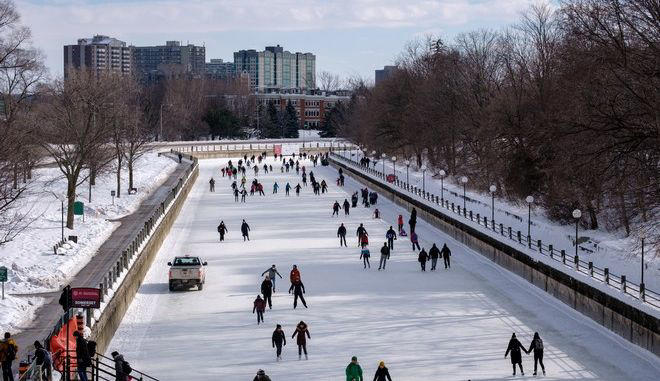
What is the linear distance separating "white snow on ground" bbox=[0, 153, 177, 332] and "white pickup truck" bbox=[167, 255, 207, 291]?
340 cm

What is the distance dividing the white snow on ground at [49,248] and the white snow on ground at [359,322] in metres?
2.61

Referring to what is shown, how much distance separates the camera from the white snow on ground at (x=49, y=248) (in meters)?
26.0

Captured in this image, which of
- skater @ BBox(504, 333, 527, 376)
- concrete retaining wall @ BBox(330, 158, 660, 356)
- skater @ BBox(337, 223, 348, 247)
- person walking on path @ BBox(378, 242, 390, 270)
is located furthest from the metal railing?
skater @ BBox(337, 223, 348, 247)

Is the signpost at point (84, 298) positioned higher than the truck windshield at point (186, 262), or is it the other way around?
the signpost at point (84, 298)

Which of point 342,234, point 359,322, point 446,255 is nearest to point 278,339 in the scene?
point 359,322

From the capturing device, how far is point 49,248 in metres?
35.8

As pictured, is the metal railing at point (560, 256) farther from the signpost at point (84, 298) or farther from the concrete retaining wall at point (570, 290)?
the signpost at point (84, 298)

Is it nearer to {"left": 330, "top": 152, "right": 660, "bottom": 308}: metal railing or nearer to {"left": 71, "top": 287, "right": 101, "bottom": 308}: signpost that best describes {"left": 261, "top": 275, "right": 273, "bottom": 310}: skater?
{"left": 71, "top": 287, "right": 101, "bottom": 308}: signpost

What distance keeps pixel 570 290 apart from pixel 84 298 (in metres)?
13.8

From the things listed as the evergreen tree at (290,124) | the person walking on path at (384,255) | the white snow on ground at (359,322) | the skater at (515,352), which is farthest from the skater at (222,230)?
the evergreen tree at (290,124)

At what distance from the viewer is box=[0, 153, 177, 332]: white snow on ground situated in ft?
85.2

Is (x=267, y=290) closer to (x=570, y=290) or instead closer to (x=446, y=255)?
(x=570, y=290)

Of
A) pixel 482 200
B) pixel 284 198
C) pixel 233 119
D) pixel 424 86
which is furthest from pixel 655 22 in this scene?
pixel 233 119

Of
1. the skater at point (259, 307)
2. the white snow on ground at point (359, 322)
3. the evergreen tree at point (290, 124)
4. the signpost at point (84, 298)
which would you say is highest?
the evergreen tree at point (290, 124)
